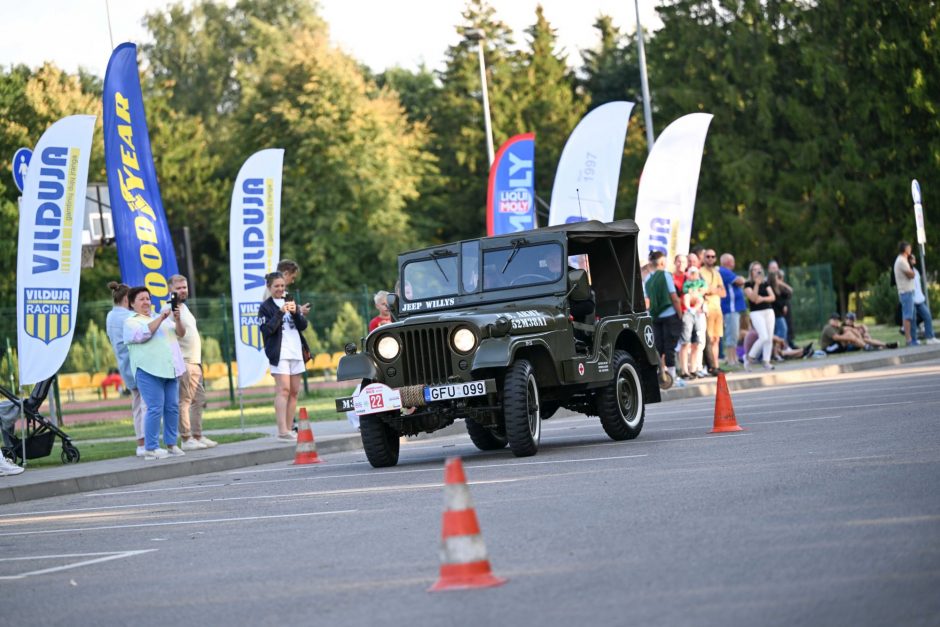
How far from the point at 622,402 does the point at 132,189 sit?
7674 millimetres

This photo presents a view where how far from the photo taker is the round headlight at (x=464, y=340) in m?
13.7

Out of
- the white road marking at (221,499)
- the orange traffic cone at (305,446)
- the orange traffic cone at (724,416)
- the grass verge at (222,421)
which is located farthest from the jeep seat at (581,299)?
the grass verge at (222,421)

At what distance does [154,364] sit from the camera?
1653 cm

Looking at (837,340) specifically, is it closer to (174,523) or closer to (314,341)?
(314,341)

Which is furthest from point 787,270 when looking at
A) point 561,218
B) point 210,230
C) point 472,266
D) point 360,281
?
point 210,230

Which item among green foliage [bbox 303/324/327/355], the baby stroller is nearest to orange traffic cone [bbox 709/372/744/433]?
the baby stroller

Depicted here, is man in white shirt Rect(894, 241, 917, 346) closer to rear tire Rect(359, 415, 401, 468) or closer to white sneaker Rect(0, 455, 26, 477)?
rear tire Rect(359, 415, 401, 468)

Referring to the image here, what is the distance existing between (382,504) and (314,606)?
4.05m

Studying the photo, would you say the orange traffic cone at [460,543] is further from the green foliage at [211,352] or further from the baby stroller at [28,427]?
the green foliage at [211,352]

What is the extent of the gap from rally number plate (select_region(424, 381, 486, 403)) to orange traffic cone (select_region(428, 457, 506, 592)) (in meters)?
6.25

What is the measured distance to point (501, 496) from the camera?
35.3 ft

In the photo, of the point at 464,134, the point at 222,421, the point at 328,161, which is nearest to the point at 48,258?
the point at 222,421

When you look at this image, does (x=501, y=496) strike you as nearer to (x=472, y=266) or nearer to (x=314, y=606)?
(x=314, y=606)

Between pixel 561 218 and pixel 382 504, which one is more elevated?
pixel 561 218
